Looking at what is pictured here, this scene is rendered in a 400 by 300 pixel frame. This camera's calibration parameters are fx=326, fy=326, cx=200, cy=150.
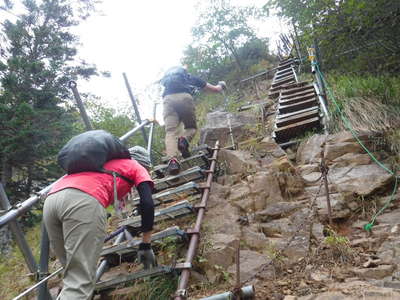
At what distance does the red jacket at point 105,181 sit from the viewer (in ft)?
7.08

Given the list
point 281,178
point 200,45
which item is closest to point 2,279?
point 281,178

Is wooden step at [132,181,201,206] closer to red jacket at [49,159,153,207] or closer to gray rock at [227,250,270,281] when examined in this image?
gray rock at [227,250,270,281]

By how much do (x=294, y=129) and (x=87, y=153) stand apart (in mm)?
3817

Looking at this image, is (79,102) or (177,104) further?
(177,104)

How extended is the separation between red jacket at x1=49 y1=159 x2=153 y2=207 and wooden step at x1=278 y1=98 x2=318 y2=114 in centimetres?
429

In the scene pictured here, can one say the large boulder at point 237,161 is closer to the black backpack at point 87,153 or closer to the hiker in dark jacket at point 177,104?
the hiker in dark jacket at point 177,104

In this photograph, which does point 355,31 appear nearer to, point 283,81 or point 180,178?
point 283,81

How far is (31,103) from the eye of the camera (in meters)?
7.62

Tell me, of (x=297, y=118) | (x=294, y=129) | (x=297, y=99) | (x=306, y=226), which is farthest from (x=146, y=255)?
(x=297, y=99)

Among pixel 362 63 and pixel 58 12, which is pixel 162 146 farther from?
pixel 58 12

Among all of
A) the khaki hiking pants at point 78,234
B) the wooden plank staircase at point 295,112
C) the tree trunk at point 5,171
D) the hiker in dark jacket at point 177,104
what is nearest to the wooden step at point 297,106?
the wooden plank staircase at point 295,112

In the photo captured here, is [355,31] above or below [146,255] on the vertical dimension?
above

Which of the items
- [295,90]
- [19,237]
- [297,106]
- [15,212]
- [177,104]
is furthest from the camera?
[295,90]

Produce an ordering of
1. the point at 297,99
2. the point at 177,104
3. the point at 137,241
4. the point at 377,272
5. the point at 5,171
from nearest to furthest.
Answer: the point at 377,272
the point at 137,241
the point at 177,104
the point at 297,99
the point at 5,171
